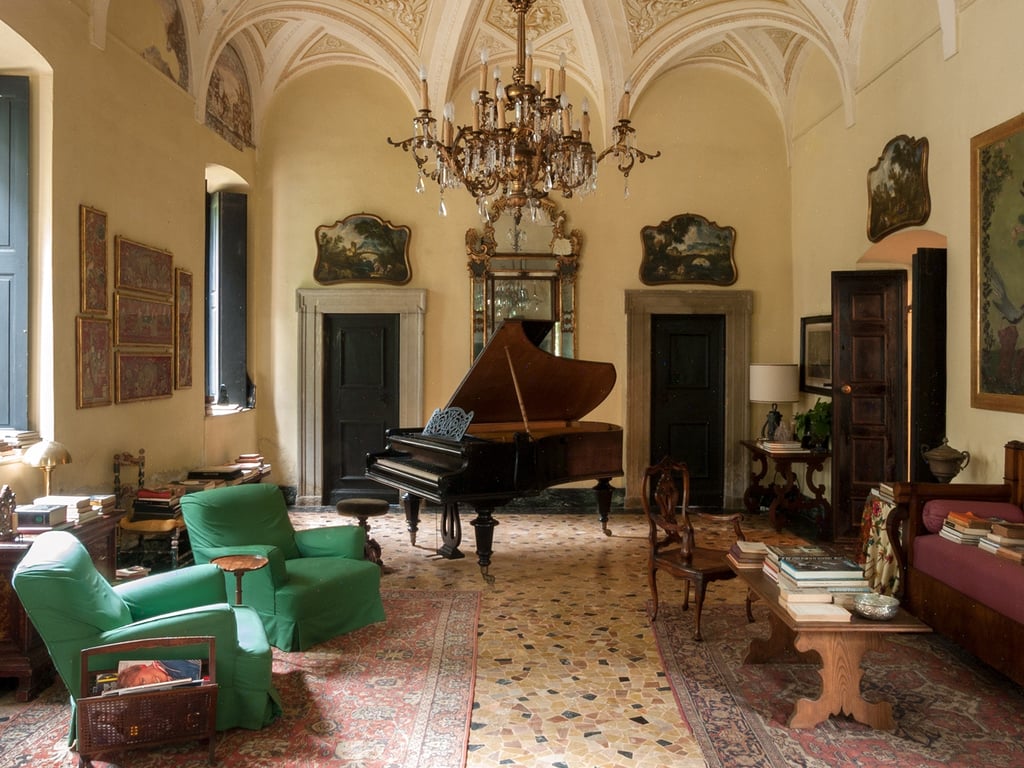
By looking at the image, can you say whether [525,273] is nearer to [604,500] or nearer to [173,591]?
[604,500]

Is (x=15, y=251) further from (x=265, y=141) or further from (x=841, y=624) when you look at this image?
(x=841, y=624)

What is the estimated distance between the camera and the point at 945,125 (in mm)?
5762

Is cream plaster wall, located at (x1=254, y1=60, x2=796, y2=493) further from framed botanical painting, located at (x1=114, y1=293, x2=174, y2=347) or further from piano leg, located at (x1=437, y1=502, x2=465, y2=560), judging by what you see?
piano leg, located at (x1=437, y1=502, x2=465, y2=560)

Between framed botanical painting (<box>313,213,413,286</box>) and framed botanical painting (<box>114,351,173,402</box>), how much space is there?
252 cm

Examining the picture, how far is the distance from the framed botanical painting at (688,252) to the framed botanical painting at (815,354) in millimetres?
1018

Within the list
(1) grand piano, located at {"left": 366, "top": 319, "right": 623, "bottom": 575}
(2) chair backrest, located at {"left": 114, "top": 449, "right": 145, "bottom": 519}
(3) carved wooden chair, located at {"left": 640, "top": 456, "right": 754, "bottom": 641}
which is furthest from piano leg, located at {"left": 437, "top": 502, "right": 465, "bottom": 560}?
(2) chair backrest, located at {"left": 114, "top": 449, "right": 145, "bottom": 519}

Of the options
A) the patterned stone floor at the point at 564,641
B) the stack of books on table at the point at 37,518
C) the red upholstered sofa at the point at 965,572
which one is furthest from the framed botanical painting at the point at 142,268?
the red upholstered sofa at the point at 965,572

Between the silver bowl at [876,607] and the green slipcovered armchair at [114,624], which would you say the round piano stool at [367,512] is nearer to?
the green slipcovered armchair at [114,624]

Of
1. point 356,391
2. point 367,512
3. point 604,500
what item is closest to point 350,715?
point 367,512

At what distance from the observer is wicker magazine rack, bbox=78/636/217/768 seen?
3.13 metres

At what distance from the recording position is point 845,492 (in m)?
6.94

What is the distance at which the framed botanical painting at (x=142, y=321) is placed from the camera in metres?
6.07

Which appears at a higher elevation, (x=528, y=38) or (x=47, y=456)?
(x=528, y=38)

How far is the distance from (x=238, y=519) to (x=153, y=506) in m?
1.65
